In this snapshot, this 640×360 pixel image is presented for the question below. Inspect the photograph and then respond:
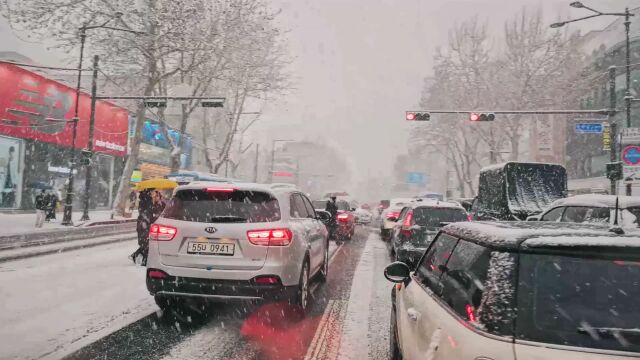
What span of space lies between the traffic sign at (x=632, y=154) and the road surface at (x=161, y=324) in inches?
344

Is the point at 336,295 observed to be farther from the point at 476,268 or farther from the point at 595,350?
the point at 595,350

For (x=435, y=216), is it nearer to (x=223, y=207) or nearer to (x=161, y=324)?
(x=223, y=207)

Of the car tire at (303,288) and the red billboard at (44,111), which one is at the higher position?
the red billboard at (44,111)

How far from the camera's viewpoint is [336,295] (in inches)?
328

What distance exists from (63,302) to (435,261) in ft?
18.1

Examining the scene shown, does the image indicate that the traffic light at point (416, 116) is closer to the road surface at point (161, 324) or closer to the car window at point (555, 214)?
the car window at point (555, 214)

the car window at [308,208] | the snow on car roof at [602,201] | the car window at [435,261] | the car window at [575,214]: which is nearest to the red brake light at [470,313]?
the car window at [435,261]

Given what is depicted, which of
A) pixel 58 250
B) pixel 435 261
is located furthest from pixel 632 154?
pixel 58 250

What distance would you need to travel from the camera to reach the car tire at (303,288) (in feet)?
20.7

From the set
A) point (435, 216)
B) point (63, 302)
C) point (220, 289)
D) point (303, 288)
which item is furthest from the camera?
point (435, 216)

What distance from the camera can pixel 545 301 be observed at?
2273mm

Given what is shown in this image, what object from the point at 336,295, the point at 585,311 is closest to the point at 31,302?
the point at 336,295

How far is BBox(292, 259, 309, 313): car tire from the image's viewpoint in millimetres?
6299

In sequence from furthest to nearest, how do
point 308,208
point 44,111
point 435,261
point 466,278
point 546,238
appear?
1. point 44,111
2. point 308,208
3. point 435,261
4. point 466,278
5. point 546,238
